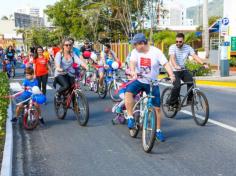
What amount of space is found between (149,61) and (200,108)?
225 cm

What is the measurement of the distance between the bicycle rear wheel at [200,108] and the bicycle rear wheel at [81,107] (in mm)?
2241

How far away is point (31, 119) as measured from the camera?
8.68 meters

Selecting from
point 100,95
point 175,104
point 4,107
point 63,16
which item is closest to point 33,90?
point 4,107

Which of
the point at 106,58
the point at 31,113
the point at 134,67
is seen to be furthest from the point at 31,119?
the point at 106,58

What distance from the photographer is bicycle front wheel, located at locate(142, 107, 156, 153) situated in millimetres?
6477

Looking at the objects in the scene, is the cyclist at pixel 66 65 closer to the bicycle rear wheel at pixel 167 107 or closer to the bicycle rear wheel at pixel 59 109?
the bicycle rear wheel at pixel 59 109

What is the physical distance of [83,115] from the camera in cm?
898

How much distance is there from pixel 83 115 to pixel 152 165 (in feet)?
10.6

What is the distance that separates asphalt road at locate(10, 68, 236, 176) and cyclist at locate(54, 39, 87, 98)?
0.88 meters

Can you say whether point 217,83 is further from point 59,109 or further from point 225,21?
point 59,109

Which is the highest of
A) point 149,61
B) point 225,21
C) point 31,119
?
point 225,21

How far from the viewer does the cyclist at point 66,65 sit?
30.8ft

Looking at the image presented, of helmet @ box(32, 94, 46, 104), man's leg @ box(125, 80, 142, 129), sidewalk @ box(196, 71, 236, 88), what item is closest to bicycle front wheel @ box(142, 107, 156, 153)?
man's leg @ box(125, 80, 142, 129)

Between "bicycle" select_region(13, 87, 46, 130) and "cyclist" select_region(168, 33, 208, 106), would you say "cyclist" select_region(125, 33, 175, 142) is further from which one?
"bicycle" select_region(13, 87, 46, 130)
